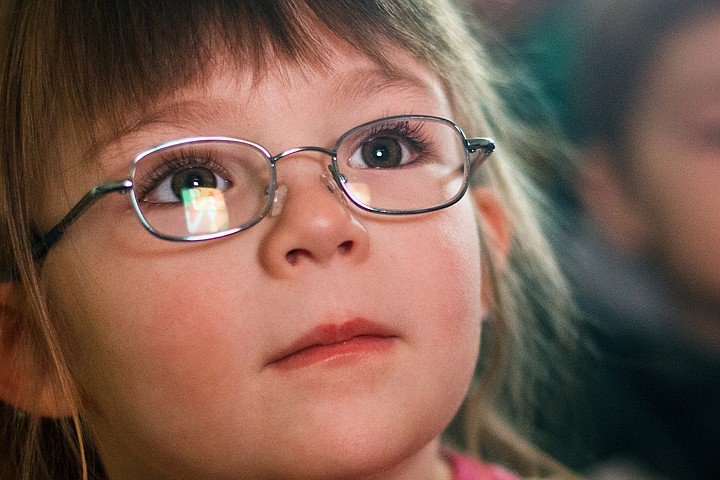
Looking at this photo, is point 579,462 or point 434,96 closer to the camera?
point 434,96

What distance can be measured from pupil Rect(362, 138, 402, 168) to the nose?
0.34 ft

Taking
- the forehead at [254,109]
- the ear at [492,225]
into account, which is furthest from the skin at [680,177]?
the forehead at [254,109]

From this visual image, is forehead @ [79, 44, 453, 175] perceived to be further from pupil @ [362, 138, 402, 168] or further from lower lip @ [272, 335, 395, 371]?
lower lip @ [272, 335, 395, 371]

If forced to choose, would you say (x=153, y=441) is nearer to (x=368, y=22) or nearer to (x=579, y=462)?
(x=368, y=22)

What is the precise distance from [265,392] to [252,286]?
12 centimetres

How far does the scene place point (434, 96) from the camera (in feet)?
4.04

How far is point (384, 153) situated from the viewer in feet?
3.86

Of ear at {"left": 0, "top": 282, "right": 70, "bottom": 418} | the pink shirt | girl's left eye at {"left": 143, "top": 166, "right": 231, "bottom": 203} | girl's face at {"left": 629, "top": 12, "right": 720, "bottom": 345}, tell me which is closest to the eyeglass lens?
girl's left eye at {"left": 143, "top": 166, "right": 231, "bottom": 203}

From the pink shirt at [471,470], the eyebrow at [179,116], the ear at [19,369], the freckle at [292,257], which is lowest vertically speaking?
the pink shirt at [471,470]

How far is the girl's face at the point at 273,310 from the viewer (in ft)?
3.31

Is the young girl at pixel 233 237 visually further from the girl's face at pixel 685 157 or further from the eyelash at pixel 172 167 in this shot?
the girl's face at pixel 685 157

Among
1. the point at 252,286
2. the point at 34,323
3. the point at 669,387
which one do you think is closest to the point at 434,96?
the point at 252,286

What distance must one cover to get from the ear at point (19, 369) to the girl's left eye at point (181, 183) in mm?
260

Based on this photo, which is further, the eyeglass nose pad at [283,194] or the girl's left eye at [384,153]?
the girl's left eye at [384,153]
